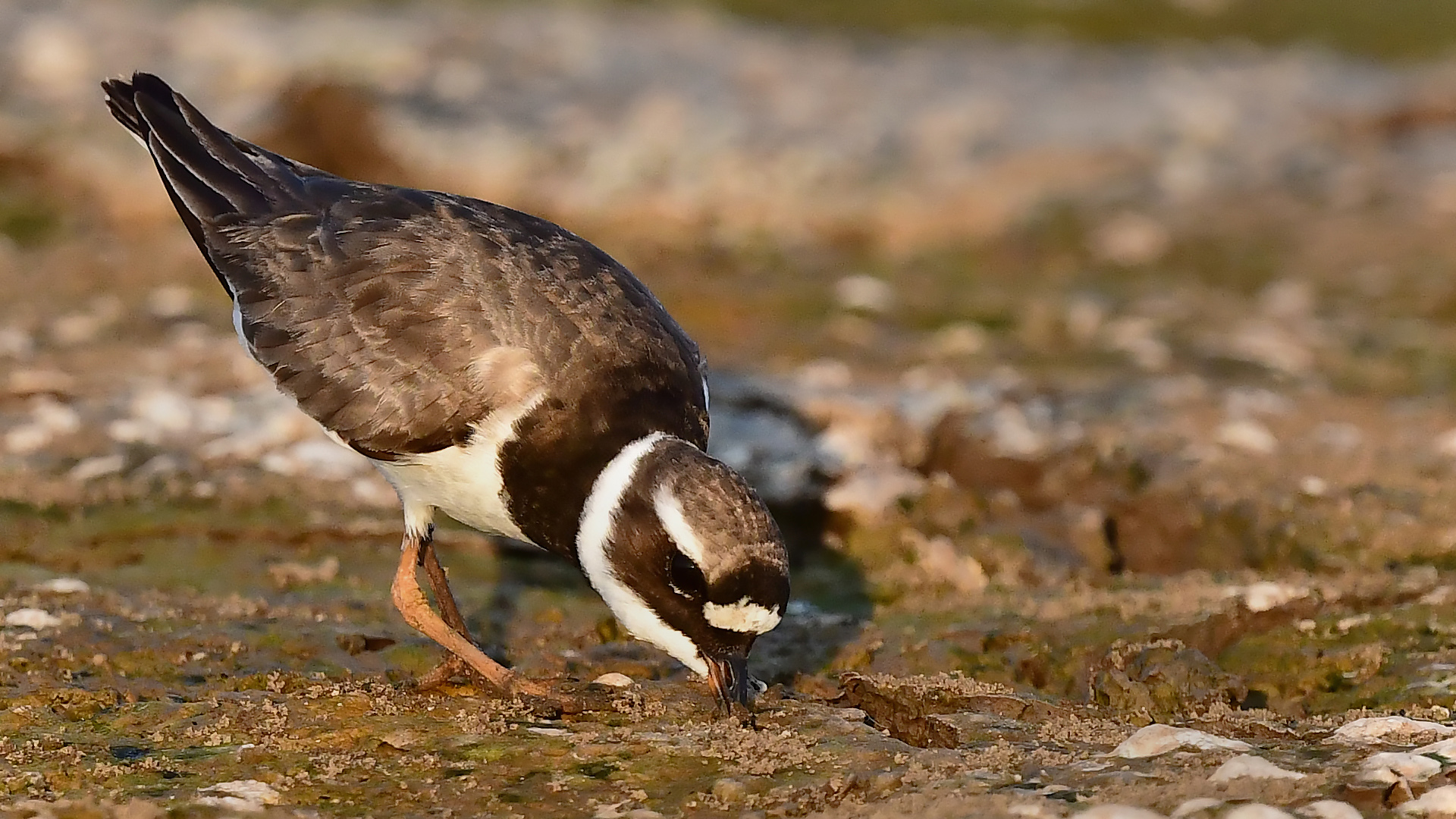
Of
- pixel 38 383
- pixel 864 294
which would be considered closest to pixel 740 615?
pixel 38 383

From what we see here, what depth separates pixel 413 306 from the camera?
20.9 ft

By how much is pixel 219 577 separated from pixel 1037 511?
169 inches

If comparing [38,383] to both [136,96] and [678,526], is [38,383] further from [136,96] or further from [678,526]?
[678,526]

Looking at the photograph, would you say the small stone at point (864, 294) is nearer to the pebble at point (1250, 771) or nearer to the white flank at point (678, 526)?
the white flank at point (678, 526)

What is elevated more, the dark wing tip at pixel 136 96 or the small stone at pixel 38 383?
the dark wing tip at pixel 136 96

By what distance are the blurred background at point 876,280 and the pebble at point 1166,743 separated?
131 cm

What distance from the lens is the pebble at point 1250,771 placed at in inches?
175

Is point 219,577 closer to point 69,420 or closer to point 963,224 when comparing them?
point 69,420

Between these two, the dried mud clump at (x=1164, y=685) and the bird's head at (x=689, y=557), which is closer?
the bird's head at (x=689, y=557)

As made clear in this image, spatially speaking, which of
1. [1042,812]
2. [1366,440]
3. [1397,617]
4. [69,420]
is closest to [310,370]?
[69,420]

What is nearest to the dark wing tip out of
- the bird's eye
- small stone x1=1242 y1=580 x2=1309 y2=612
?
the bird's eye

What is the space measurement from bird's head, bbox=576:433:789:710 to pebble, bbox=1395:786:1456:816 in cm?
214

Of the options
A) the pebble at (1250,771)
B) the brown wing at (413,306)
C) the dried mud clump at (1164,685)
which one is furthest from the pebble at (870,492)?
the pebble at (1250,771)

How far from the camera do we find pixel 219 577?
7379 mm
